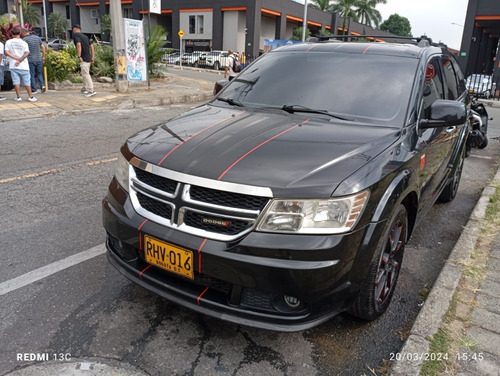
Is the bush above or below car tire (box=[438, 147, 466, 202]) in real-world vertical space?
above

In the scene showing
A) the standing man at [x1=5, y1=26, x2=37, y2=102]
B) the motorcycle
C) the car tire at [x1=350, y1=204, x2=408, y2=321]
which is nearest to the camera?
the car tire at [x1=350, y1=204, x2=408, y2=321]

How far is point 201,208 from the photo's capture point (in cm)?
232

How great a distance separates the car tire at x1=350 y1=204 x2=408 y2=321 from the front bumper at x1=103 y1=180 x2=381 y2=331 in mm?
169

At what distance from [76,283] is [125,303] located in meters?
0.48

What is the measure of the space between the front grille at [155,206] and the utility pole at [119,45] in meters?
12.6

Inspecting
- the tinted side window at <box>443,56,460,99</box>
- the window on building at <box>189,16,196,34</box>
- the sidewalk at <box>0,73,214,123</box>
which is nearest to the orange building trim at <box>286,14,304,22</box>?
the window on building at <box>189,16,196,34</box>

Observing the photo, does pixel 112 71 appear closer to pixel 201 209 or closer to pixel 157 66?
pixel 157 66

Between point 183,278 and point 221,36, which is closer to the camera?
point 183,278

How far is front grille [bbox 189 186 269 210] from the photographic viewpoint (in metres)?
2.25

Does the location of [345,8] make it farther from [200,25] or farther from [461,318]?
[461,318]

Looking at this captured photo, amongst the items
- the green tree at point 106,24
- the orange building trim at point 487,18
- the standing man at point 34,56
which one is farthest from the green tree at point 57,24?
the standing man at point 34,56

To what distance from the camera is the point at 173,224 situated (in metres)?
2.39

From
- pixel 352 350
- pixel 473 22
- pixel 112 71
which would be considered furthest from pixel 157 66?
pixel 473 22
